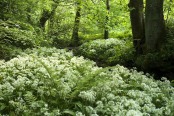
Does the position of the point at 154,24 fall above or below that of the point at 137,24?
above

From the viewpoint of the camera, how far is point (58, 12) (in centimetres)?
2395

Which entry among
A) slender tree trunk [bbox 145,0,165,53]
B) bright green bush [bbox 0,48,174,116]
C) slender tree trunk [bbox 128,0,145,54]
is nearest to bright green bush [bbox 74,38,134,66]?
slender tree trunk [bbox 128,0,145,54]

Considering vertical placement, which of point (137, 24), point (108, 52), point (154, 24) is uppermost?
point (154, 24)

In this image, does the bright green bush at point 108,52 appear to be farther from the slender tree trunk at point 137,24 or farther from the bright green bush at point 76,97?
the bright green bush at point 76,97

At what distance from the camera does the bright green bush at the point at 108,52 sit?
12.2m

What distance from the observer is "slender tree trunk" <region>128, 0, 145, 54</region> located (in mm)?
11680

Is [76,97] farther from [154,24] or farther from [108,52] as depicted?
[108,52]

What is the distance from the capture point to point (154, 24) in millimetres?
10492

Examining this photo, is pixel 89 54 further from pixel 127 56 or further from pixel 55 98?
pixel 55 98

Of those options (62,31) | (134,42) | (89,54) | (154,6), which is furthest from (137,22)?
(62,31)

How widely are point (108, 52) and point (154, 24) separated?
5219mm

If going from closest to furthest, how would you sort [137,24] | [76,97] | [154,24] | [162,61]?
[76,97]
[162,61]
[154,24]
[137,24]

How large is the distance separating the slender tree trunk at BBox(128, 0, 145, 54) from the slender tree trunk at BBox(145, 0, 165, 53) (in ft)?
3.03

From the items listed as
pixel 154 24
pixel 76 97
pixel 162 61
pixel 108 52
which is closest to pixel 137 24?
pixel 154 24
